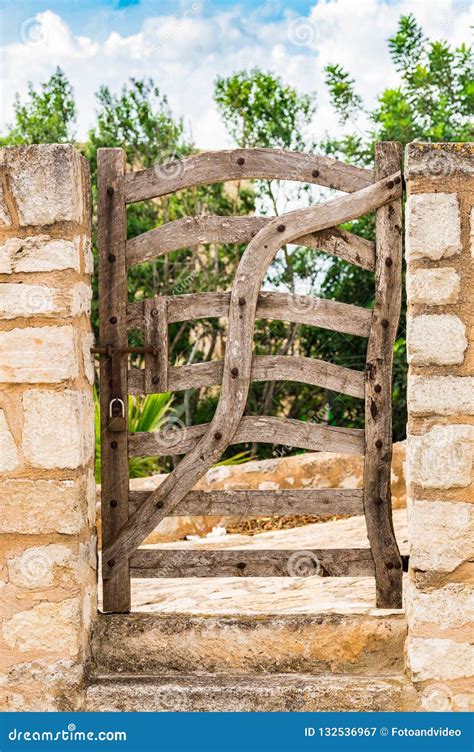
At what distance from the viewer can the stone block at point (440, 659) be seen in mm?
3086

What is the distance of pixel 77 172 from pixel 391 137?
5.30 metres

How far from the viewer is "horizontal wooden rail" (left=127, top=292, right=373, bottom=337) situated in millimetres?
3502

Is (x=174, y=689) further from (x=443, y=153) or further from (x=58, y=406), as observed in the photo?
(x=443, y=153)

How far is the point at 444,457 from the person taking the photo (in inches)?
122

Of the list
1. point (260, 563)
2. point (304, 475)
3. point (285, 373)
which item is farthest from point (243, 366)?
point (304, 475)

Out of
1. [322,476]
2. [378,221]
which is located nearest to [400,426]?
[322,476]

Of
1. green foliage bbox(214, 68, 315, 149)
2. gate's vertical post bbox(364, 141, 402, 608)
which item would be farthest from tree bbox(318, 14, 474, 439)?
gate's vertical post bbox(364, 141, 402, 608)

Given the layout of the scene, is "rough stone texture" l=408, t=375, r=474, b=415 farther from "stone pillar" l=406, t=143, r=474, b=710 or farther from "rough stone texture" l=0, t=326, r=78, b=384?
"rough stone texture" l=0, t=326, r=78, b=384

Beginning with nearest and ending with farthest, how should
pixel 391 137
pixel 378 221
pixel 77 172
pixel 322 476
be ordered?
pixel 77 172 → pixel 378 221 → pixel 322 476 → pixel 391 137

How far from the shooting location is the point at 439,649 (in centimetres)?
310

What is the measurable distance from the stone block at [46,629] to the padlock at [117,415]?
714 millimetres

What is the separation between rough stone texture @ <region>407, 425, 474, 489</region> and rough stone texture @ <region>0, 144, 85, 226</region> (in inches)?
61.3

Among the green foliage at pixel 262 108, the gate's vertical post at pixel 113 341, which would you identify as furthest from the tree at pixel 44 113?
the gate's vertical post at pixel 113 341

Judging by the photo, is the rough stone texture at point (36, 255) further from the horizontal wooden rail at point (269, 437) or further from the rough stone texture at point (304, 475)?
the rough stone texture at point (304, 475)
